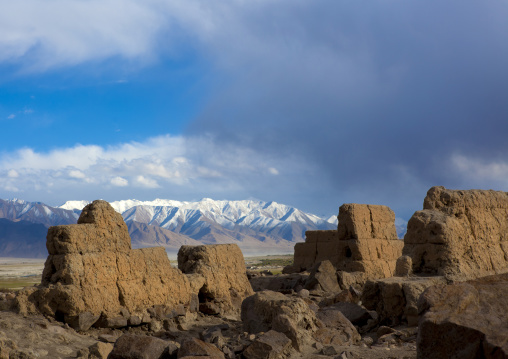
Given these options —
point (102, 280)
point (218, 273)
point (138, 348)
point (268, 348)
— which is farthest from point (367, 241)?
point (138, 348)

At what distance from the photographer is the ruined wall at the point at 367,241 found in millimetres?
17859

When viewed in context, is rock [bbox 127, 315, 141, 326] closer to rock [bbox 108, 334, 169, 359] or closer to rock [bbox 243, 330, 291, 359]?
rock [bbox 108, 334, 169, 359]

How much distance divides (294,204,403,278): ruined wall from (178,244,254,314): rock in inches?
202

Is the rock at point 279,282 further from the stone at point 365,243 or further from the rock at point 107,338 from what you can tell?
the rock at point 107,338

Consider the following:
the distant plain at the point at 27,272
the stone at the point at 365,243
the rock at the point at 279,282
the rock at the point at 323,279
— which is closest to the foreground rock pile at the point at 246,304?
the rock at the point at 323,279

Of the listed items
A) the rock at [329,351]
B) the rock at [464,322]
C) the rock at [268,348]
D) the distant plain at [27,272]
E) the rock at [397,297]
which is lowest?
the distant plain at [27,272]

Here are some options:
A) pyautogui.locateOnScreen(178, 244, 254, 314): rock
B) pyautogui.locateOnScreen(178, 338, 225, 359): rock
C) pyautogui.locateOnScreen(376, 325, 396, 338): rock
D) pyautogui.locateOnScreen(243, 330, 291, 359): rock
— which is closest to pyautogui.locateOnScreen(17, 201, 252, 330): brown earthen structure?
pyautogui.locateOnScreen(178, 244, 254, 314): rock

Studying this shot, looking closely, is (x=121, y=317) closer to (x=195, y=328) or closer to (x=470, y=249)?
(x=195, y=328)

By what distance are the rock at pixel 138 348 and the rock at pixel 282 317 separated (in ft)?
7.00

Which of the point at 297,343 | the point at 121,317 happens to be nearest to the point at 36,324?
the point at 121,317

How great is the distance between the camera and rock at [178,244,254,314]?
12.9 metres

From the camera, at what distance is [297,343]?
7.98 metres

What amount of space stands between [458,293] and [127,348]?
14.1ft

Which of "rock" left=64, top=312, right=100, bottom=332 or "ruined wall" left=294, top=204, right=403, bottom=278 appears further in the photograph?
"ruined wall" left=294, top=204, right=403, bottom=278
